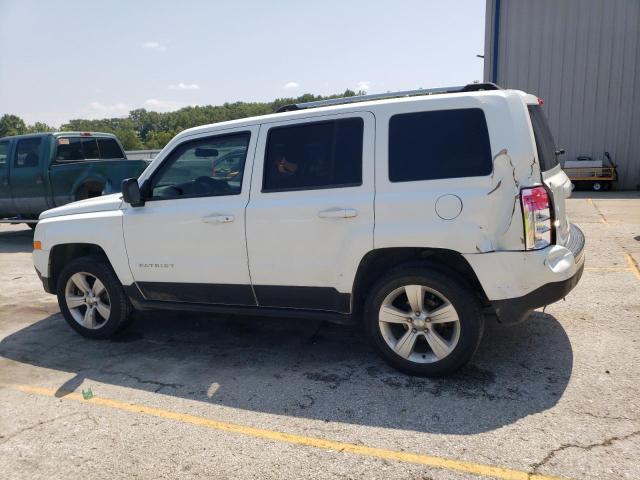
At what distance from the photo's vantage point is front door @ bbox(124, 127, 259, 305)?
168 inches

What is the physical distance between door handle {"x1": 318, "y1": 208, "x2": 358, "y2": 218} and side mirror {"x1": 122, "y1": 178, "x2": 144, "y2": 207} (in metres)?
1.73

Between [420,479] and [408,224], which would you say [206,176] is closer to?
[408,224]

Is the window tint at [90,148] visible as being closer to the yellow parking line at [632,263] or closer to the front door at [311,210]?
the front door at [311,210]

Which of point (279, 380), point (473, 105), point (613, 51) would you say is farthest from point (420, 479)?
point (613, 51)

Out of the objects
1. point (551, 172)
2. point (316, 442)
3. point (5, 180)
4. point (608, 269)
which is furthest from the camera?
point (5, 180)

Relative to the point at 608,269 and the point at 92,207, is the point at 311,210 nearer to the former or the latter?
the point at 92,207

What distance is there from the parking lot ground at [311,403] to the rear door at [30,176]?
5850mm

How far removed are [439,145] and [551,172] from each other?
0.93m

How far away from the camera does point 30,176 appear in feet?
34.6

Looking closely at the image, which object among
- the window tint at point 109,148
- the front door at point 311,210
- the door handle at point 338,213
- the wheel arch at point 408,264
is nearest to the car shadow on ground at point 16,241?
the window tint at point 109,148

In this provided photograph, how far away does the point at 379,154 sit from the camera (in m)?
3.79

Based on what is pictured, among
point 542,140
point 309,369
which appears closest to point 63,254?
point 309,369

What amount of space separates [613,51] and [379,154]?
19563mm

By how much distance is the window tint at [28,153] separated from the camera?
10.6 metres
